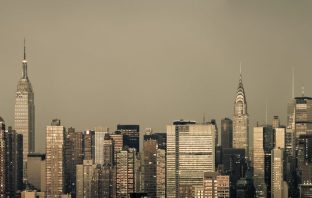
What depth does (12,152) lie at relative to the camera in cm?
2255

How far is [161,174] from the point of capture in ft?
73.6

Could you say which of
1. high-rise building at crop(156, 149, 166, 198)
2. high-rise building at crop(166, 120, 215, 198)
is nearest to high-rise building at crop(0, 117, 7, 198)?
high-rise building at crop(156, 149, 166, 198)

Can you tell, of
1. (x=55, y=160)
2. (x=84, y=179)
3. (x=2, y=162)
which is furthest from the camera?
(x=55, y=160)

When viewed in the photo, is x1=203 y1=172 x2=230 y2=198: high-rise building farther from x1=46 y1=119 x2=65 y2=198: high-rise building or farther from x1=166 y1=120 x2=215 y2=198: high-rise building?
x1=46 y1=119 x2=65 y2=198: high-rise building

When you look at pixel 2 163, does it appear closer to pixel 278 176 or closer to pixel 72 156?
pixel 72 156

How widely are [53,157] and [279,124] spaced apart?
167 inches

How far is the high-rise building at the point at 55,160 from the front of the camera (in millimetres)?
21328

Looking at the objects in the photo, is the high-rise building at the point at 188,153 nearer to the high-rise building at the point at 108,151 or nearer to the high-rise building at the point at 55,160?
the high-rise building at the point at 108,151

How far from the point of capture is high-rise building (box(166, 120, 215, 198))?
2208cm

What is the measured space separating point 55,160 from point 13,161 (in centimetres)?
77

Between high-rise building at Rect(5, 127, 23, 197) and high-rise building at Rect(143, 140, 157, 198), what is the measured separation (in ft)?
7.18

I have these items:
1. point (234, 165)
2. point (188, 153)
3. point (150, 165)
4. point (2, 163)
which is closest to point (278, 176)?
point (234, 165)

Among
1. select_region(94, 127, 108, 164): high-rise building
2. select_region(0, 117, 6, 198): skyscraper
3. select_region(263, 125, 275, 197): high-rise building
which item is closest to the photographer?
select_region(0, 117, 6, 198): skyscraper

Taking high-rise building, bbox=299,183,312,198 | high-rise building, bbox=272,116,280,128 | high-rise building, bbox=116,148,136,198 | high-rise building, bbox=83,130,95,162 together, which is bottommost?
high-rise building, bbox=299,183,312,198
